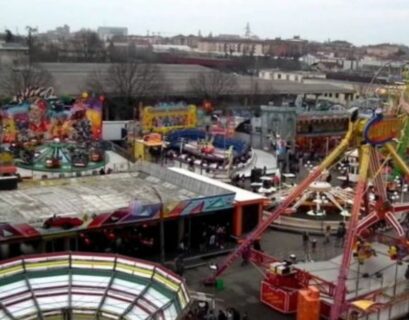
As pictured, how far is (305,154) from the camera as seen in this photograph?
43438mm

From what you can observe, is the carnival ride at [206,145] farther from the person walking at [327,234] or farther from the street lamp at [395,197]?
the person walking at [327,234]

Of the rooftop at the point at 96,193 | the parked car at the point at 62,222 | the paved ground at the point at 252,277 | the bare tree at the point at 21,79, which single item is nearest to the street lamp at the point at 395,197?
the paved ground at the point at 252,277

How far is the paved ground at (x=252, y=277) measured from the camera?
64.2ft

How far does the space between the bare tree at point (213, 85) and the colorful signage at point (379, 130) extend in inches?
1694

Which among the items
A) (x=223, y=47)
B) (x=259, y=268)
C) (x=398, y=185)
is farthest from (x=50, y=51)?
(x=259, y=268)

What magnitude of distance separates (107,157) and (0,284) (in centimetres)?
2435

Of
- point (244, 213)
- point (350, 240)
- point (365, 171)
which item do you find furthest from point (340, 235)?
point (350, 240)

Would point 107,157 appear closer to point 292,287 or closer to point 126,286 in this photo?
point 292,287

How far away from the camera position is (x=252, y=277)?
21.9 meters

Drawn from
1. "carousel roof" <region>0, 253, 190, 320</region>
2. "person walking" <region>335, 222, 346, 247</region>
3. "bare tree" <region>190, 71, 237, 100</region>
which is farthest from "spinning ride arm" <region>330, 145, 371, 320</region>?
"bare tree" <region>190, 71, 237, 100</region>

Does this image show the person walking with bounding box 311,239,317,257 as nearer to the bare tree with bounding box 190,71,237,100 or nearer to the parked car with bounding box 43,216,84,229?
the parked car with bounding box 43,216,84,229

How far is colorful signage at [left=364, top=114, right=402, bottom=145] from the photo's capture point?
19516 mm

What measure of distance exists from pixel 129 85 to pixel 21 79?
923cm

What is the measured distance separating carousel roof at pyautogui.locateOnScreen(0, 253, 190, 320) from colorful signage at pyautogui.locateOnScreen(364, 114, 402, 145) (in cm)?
808
